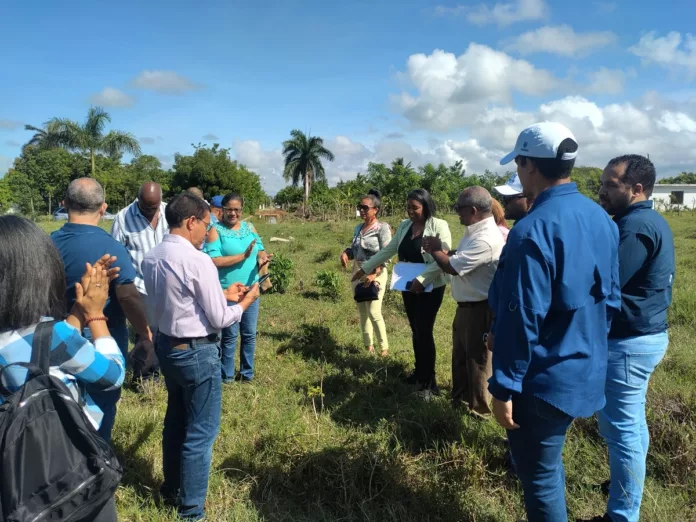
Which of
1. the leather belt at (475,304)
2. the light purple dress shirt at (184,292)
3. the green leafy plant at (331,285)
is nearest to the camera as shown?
the light purple dress shirt at (184,292)

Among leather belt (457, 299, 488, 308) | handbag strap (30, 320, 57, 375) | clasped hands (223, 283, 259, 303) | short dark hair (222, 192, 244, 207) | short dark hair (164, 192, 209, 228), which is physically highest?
short dark hair (222, 192, 244, 207)

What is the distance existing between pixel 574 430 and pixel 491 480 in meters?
0.95

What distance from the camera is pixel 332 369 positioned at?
4.89 meters

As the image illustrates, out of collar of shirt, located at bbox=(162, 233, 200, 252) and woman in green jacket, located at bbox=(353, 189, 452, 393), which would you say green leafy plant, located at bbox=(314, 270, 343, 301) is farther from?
collar of shirt, located at bbox=(162, 233, 200, 252)

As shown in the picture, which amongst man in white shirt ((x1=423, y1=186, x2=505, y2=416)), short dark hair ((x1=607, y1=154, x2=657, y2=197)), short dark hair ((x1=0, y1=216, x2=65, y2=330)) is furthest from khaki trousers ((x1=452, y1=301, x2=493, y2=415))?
short dark hair ((x1=0, y1=216, x2=65, y2=330))

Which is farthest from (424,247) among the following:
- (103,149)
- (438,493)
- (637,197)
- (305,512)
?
(103,149)

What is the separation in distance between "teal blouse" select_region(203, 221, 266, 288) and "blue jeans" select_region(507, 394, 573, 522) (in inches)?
117

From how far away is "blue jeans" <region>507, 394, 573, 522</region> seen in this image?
6.42 feet

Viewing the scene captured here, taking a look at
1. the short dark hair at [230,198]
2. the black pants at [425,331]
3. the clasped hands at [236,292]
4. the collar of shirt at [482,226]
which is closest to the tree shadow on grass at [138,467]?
the clasped hands at [236,292]

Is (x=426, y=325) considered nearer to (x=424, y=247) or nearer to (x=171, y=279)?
(x=424, y=247)

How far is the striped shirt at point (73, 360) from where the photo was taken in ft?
5.01

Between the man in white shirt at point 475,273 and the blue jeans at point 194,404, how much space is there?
73.8 inches

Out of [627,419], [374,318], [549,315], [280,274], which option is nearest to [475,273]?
[627,419]

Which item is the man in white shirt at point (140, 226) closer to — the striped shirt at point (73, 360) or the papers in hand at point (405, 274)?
the papers in hand at point (405, 274)
